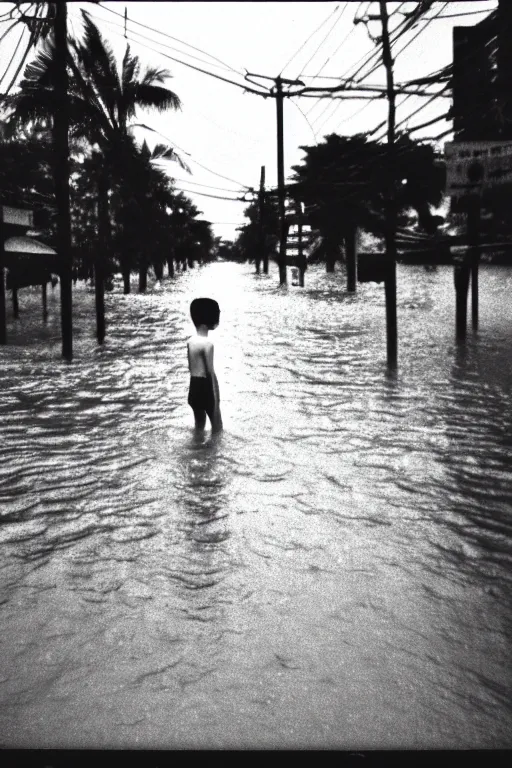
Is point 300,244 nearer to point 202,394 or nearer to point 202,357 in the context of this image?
point 202,394

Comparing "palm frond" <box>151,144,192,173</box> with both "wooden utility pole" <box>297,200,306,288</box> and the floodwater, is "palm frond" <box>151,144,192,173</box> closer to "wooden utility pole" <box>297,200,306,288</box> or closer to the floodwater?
"wooden utility pole" <box>297,200,306,288</box>

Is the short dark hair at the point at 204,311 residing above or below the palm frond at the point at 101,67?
below

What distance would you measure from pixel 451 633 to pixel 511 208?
1476 centimetres

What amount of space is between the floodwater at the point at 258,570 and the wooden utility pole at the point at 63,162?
3503 mm

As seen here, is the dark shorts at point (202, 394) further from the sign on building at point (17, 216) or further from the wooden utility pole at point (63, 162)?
the sign on building at point (17, 216)

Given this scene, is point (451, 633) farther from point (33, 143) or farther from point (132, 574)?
point (33, 143)

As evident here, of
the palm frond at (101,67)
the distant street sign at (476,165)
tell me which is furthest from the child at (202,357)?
the palm frond at (101,67)

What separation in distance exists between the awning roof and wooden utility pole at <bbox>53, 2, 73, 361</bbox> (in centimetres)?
331

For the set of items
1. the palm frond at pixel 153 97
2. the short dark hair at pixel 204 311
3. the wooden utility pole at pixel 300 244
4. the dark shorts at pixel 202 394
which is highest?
the palm frond at pixel 153 97

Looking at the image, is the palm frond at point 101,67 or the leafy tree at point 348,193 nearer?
the palm frond at point 101,67

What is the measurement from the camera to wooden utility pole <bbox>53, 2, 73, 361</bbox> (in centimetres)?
1320

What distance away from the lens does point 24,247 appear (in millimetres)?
17391

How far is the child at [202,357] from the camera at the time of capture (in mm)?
7205

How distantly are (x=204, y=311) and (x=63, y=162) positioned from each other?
25.0 feet
